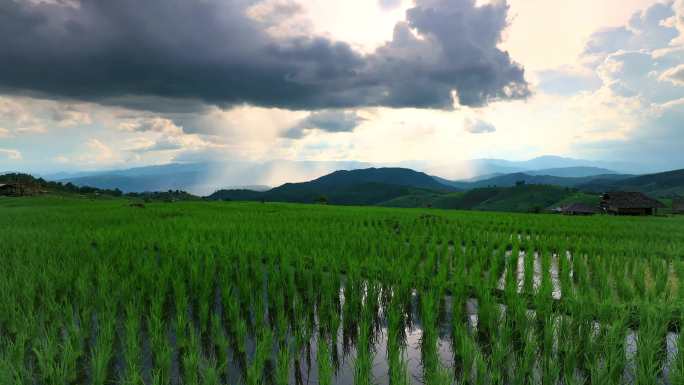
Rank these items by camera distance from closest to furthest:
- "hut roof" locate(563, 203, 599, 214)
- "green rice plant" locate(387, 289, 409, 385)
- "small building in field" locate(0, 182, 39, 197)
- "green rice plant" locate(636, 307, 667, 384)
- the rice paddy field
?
"green rice plant" locate(387, 289, 409, 385), "green rice plant" locate(636, 307, 667, 384), the rice paddy field, "small building in field" locate(0, 182, 39, 197), "hut roof" locate(563, 203, 599, 214)

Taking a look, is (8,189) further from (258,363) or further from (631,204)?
(631,204)

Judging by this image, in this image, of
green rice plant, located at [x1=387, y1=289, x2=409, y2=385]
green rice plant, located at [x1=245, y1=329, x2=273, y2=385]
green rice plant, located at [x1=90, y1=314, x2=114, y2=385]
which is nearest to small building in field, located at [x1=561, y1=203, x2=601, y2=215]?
green rice plant, located at [x1=387, y1=289, x2=409, y2=385]

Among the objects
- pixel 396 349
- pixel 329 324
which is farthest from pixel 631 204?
pixel 396 349

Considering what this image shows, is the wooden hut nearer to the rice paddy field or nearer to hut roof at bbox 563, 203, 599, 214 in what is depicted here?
the rice paddy field

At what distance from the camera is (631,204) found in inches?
1807

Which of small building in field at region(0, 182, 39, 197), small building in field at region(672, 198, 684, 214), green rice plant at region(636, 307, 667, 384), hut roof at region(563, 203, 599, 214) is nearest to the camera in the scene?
green rice plant at region(636, 307, 667, 384)

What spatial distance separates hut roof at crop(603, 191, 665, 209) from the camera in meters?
45.1

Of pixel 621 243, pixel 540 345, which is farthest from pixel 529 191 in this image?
pixel 540 345

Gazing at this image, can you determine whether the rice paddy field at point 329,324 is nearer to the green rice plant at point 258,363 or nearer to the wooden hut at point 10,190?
the green rice plant at point 258,363

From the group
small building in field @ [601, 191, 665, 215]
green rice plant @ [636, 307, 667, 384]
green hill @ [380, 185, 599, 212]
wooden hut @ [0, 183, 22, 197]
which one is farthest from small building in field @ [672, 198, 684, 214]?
wooden hut @ [0, 183, 22, 197]

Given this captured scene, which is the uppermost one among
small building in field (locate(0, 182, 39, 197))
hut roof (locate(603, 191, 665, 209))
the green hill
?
small building in field (locate(0, 182, 39, 197))

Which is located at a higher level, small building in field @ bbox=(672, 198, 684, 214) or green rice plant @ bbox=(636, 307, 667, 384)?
green rice plant @ bbox=(636, 307, 667, 384)

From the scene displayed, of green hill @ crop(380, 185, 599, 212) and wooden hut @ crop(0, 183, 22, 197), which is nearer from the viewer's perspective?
wooden hut @ crop(0, 183, 22, 197)

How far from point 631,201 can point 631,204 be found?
681 mm
